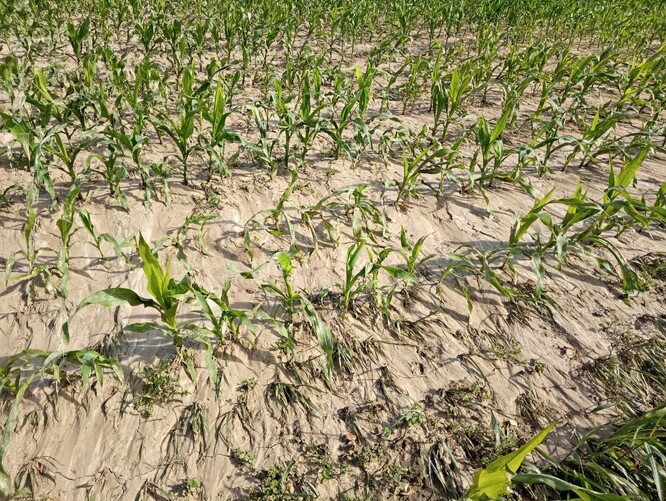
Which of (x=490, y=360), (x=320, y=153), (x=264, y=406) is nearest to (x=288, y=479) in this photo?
(x=264, y=406)

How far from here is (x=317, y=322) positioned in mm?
2004

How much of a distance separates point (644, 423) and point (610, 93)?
5233mm

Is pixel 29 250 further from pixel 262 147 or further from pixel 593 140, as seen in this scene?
pixel 593 140

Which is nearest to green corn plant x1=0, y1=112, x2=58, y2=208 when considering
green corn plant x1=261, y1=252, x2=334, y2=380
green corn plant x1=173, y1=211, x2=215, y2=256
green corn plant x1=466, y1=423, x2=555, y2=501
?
green corn plant x1=173, y1=211, x2=215, y2=256

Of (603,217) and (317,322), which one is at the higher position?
(603,217)

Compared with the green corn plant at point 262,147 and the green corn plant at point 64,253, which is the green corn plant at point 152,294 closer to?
the green corn plant at point 64,253

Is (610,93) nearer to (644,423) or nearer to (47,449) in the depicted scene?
(644,423)

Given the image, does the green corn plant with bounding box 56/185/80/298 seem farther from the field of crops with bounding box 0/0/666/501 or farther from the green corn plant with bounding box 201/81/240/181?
the green corn plant with bounding box 201/81/240/181

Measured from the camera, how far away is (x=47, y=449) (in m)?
1.69

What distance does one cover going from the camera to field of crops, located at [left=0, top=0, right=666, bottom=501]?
1.70 m

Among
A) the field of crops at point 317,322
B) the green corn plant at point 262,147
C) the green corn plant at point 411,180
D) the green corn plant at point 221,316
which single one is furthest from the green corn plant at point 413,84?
the green corn plant at point 221,316

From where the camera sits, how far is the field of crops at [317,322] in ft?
5.57

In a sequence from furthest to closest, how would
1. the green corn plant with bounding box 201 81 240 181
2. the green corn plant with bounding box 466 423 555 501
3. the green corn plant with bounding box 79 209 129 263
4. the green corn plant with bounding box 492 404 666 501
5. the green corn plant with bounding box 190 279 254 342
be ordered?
the green corn plant with bounding box 201 81 240 181
the green corn plant with bounding box 79 209 129 263
the green corn plant with bounding box 190 279 254 342
the green corn plant with bounding box 492 404 666 501
the green corn plant with bounding box 466 423 555 501

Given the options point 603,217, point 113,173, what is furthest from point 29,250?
point 603,217
